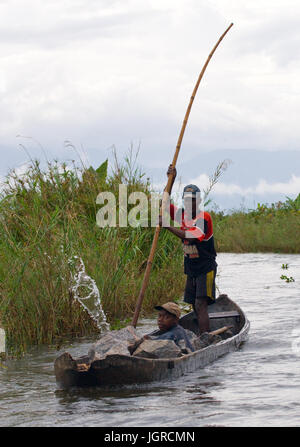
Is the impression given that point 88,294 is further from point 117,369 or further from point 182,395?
point 182,395

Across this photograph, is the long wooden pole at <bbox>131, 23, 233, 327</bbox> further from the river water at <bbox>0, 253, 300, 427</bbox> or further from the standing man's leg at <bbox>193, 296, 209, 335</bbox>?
the river water at <bbox>0, 253, 300, 427</bbox>

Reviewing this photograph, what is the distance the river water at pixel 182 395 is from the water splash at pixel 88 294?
426 millimetres

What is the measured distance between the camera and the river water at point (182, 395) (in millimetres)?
5766

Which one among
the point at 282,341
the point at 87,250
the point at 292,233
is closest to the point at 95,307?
the point at 87,250

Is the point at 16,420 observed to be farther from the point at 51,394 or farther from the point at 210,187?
the point at 210,187

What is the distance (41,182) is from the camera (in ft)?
36.0

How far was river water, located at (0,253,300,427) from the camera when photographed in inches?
227

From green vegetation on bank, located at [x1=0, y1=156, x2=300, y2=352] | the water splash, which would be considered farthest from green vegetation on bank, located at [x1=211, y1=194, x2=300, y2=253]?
the water splash

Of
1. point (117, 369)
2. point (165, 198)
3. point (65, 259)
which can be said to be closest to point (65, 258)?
point (65, 259)

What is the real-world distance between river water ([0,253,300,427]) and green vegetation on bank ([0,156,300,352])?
0.38 metres

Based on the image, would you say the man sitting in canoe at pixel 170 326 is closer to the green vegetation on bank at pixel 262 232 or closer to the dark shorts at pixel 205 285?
the dark shorts at pixel 205 285

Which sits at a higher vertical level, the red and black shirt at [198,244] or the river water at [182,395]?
the red and black shirt at [198,244]

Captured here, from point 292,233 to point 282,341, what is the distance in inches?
622

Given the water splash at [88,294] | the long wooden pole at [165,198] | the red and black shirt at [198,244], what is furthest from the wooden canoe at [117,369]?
the water splash at [88,294]
